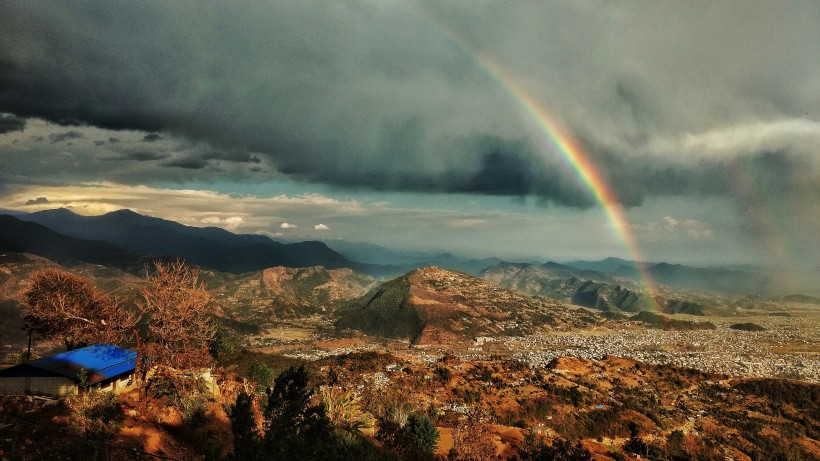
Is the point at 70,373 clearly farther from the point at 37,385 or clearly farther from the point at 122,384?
the point at 122,384

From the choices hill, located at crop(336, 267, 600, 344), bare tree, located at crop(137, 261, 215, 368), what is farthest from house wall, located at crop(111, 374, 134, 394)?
hill, located at crop(336, 267, 600, 344)

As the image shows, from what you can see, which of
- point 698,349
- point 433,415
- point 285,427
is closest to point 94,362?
point 285,427

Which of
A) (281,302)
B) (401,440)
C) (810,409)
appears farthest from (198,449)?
(281,302)

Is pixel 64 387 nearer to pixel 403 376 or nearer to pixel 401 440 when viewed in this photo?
pixel 401 440

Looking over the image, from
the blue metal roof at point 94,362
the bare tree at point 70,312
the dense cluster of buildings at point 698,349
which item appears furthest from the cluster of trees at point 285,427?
the dense cluster of buildings at point 698,349

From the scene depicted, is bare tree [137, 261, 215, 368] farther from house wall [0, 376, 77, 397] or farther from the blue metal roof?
house wall [0, 376, 77, 397]

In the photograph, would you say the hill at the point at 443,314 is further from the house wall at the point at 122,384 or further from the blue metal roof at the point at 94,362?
the blue metal roof at the point at 94,362
